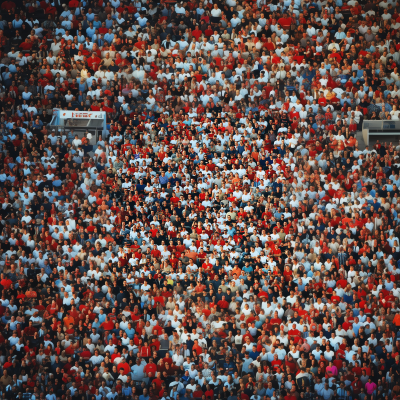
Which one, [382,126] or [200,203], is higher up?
[382,126]

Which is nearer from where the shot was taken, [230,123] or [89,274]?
[89,274]

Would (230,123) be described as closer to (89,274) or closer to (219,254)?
(219,254)

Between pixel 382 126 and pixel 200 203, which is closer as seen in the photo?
pixel 200 203

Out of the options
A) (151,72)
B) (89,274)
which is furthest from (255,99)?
(89,274)

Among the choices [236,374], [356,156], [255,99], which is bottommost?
[236,374]

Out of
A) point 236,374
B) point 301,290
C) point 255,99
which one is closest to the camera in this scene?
point 236,374

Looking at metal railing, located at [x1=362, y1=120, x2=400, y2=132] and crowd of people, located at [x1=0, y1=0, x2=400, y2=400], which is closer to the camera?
crowd of people, located at [x1=0, y1=0, x2=400, y2=400]

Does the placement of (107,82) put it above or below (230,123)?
above

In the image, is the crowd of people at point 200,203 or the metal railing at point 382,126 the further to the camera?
the metal railing at point 382,126
